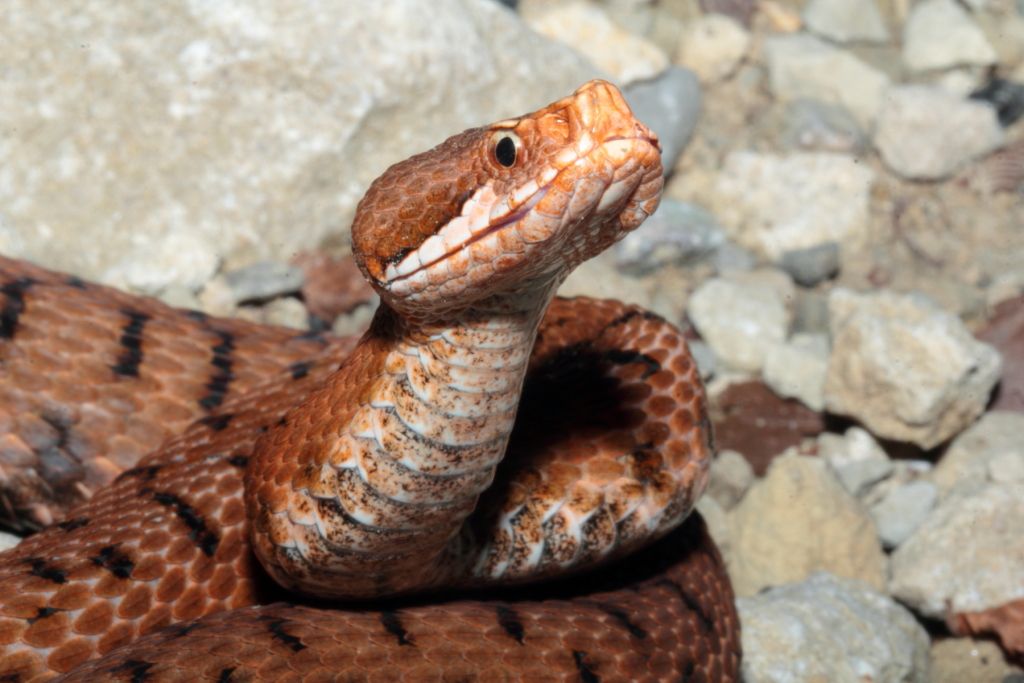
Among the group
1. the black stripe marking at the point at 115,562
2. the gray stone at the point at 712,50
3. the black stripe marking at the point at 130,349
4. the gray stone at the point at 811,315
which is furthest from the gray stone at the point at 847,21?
the black stripe marking at the point at 115,562

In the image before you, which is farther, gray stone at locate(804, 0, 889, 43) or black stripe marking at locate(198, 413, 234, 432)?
gray stone at locate(804, 0, 889, 43)

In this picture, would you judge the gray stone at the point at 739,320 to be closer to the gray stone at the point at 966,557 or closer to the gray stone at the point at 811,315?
the gray stone at the point at 811,315

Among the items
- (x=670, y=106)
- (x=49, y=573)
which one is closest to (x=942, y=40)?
(x=670, y=106)

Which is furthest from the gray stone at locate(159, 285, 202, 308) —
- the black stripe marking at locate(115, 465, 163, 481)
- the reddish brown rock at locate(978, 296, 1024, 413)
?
the reddish brown rock at locate(978, 296, 1024, 413)

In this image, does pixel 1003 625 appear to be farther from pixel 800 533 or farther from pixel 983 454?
pixel 983 454

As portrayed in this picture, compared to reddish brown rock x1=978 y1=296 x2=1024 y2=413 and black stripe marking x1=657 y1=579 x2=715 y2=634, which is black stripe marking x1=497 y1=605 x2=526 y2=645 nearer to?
black stripe marking x1=657 y1=579 x2=715 y2=634
